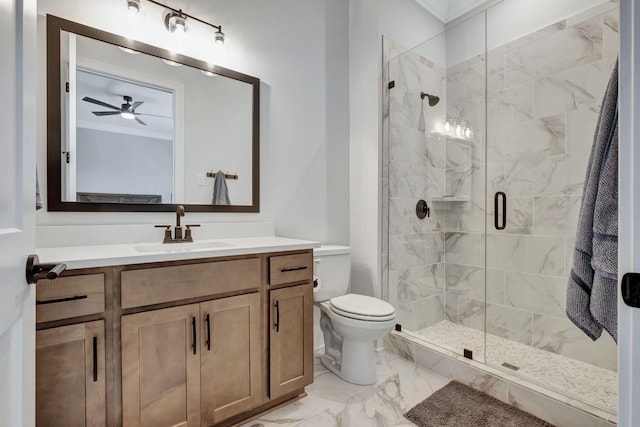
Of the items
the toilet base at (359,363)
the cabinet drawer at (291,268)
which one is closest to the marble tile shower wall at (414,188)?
the toilet base at (359,363)

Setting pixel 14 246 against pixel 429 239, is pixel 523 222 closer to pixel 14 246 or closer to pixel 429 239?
pixel 429 239

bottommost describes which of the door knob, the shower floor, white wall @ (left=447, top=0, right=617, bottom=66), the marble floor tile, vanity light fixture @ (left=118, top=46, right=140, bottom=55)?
the marble floor tile

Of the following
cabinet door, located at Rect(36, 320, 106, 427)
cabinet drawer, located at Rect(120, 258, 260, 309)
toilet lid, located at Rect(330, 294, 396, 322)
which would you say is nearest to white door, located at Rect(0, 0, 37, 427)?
cabinet door, located at Rect(36, 320, 106, 427)

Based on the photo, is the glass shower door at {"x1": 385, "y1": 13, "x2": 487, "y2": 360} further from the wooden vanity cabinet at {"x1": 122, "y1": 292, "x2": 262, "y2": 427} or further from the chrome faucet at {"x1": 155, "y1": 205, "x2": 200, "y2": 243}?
the chrome faucet at {"x1": 155, "y1": 205, "x2": 200, "y2": 243}

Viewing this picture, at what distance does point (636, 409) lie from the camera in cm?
72

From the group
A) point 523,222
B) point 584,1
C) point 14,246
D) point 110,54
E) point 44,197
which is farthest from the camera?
point 523,222

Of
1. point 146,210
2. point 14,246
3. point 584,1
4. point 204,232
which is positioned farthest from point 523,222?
point 14,246

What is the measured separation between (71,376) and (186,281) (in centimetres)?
46

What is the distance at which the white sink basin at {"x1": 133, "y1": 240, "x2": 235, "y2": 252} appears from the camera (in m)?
1.56

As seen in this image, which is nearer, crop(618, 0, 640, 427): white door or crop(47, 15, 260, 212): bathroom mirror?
crop(618, 0, 640, 427): white door

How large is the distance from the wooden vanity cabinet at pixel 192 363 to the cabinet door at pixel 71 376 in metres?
0.08

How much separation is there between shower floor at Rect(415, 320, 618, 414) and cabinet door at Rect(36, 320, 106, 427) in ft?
6.32

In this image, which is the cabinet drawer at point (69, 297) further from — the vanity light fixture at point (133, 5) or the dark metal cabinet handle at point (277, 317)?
the vanity light fixture at point (133, 5)

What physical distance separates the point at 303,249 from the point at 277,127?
3.13 ft
